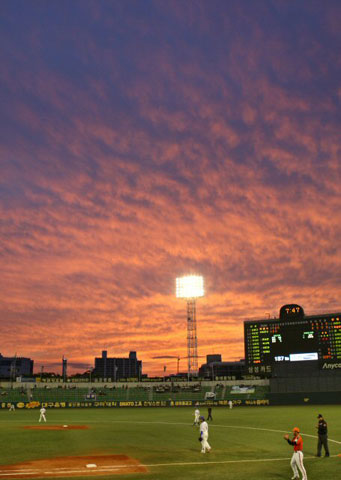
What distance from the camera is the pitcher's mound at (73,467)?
18.5 meters

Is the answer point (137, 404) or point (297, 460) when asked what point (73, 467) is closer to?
point (297, 460)

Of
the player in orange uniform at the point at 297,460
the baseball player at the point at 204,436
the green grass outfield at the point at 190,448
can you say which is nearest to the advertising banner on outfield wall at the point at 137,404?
the green grass outfield at the point at 190,448

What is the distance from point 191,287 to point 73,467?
82858 millimetres

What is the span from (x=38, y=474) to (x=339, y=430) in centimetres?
2358

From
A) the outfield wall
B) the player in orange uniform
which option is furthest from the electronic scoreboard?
the player in orange uniform

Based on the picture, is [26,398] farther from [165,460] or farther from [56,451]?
[165,460]

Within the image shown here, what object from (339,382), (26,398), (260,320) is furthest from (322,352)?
(26,398)

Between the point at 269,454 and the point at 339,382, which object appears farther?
the point at 339,382

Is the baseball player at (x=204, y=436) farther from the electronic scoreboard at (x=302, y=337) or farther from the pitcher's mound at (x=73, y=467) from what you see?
the electronic scoreboard at (x=302, y=337)

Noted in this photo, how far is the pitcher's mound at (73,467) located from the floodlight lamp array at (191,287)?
261 feet

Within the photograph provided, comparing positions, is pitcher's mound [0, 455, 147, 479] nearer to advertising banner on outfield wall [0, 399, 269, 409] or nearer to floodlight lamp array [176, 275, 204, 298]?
advertising banner on outfield wall [0, 399, 269, 409]

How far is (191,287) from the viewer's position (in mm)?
102438

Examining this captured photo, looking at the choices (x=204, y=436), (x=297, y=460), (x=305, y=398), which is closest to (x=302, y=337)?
(x=305, y=398)

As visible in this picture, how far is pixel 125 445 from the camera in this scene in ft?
89.3
